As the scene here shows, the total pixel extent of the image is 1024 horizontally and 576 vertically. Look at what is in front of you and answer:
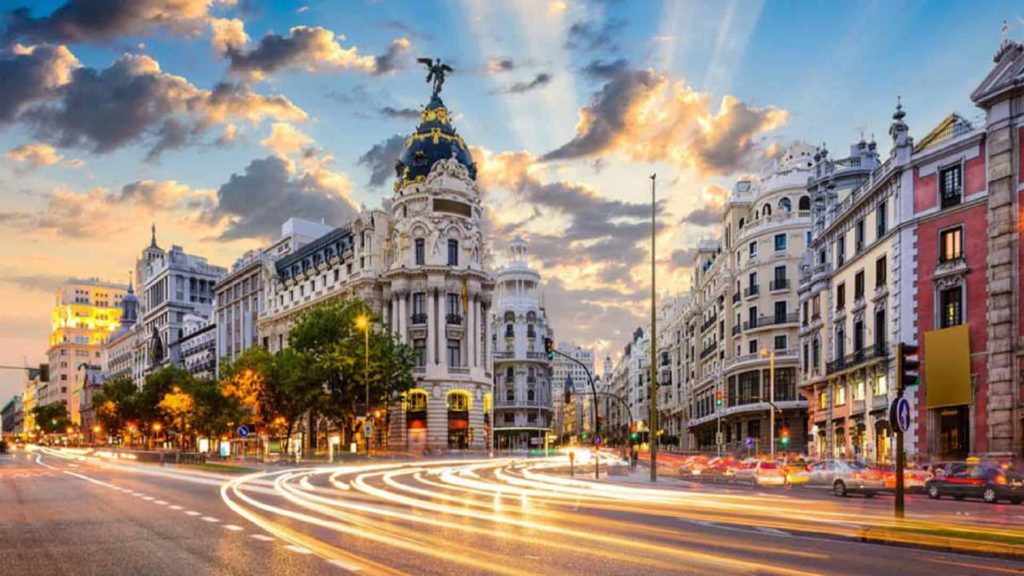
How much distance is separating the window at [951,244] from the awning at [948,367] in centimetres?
347

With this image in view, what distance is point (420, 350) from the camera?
99375 millimetres

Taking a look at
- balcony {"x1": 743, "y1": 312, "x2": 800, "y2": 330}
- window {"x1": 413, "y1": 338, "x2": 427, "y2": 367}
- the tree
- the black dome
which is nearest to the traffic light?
the tree

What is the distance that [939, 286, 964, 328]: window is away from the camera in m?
48.7

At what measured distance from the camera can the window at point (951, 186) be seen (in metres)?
48.6

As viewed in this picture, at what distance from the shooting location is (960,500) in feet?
117

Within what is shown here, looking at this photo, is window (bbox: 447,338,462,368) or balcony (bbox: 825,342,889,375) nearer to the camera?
balcony (bbox: 825,342,889,375)

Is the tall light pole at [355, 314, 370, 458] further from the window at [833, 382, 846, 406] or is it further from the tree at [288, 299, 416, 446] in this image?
the window at [833, 382, 846, 406]

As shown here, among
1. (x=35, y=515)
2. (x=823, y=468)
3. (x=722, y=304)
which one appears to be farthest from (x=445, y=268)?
(x=35, y=515)

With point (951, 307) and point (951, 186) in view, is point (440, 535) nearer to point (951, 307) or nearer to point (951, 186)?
point (951, 307)

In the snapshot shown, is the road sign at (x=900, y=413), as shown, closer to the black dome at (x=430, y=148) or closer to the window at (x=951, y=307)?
the window at (x=951, y=307)

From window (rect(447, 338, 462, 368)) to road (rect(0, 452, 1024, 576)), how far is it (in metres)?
67.6

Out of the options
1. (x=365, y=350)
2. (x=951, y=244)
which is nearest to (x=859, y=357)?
(x=951, y=244)

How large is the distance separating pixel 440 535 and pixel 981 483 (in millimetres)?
23677

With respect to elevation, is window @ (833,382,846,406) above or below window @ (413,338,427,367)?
below
